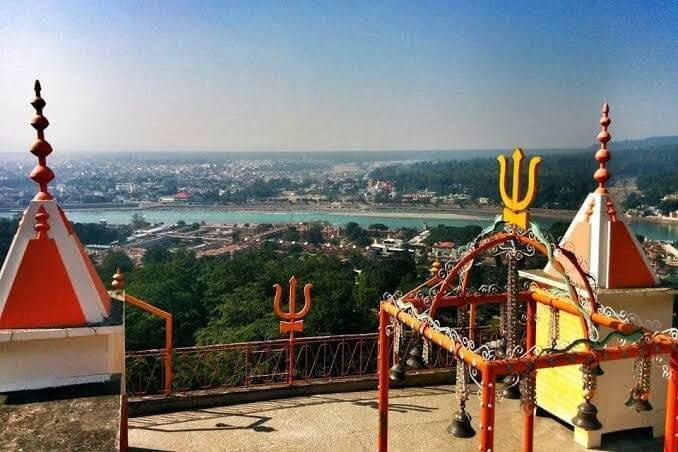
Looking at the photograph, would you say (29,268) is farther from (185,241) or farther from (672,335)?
(185,241)

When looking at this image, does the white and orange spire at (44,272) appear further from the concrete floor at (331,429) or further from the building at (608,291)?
the building at (608,291)

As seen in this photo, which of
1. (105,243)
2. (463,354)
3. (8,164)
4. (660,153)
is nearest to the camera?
(463,354)

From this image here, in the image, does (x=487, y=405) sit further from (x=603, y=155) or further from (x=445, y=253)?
(x=445, y=253)

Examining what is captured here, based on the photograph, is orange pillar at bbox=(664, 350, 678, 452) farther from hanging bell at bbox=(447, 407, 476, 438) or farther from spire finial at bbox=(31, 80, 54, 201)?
spire finial at bbox=(31, 80, 54, 201)

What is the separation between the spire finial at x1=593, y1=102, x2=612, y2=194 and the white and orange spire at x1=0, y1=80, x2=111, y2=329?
5.56 m

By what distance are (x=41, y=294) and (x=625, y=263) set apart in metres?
6.07

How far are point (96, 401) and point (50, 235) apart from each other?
1.49 metres

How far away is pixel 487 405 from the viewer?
4223 mm

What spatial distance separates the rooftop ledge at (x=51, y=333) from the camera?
4.71 metres

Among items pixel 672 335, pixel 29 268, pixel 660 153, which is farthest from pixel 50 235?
pixel 660 153

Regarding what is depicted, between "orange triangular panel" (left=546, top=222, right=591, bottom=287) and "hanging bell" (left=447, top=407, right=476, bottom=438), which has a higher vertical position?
"orange triangular panel" (left=546, top=222, right=591, bottom=287)

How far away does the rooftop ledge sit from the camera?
4.71 meters

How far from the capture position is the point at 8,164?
96.4 m

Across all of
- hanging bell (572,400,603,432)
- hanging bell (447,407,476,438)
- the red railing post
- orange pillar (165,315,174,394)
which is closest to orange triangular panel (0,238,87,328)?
orange pillar (165,315,174,394)
